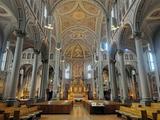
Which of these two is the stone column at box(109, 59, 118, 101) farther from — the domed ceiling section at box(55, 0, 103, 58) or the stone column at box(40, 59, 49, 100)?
the domed ceiling section at box(55, 0, 103, 58)

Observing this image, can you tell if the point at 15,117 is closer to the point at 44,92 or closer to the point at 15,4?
the point at 15,4

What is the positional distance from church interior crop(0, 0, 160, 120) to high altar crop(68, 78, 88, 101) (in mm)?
276

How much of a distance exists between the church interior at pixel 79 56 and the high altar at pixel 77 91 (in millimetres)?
276

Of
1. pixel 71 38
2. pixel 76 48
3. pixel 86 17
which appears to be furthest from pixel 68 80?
pixel 86 17

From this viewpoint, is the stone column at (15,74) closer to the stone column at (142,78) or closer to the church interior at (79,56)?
the church interior at (79,56)

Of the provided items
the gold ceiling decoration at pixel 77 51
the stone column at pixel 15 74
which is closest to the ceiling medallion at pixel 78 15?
the gold ceiling decoration at pixel 77 51

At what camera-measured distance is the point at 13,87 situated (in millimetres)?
10391

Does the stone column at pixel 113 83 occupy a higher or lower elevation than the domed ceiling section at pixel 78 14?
lower

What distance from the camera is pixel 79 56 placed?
153ft

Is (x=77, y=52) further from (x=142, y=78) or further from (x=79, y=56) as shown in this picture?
(x=142, y=78)

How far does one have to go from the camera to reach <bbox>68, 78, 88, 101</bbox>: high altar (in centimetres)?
3803

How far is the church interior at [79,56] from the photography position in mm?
10422

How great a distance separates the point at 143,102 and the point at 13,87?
945 centimetres

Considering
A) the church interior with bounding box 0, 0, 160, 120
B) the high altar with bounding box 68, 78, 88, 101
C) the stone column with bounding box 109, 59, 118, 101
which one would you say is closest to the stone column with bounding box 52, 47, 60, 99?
the church interior with bounding box 0, 0, 160, 120
